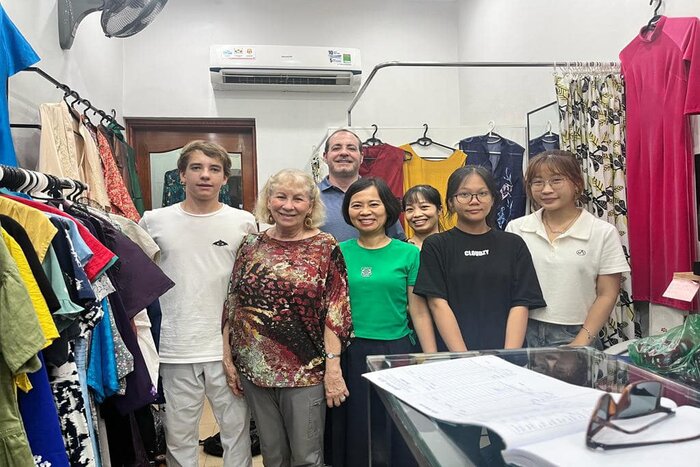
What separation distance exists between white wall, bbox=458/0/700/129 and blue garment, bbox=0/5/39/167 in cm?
237

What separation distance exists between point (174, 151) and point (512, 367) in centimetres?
363

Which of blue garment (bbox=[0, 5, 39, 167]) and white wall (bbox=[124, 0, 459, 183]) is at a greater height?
white wall (bbox=[124, 0, 459, 183])

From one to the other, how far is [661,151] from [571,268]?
21.2 inches

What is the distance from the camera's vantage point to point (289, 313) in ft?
5.17

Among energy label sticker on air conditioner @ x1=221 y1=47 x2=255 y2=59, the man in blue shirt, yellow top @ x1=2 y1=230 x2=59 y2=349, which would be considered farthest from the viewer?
energy label sticker on air conditioner @ x1=221 y1=47 x2=255 y2=59

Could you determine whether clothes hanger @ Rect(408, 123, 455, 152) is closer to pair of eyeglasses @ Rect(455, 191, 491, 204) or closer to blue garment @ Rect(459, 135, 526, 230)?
blue garment @ Rect(459, 135, 526, 230)

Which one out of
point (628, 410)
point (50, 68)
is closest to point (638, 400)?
point (628, 410)

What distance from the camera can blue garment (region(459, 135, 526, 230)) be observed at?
283cm

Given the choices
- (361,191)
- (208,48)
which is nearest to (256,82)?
(208,48)

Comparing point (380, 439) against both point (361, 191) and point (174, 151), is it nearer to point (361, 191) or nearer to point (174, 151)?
point (361, 191)

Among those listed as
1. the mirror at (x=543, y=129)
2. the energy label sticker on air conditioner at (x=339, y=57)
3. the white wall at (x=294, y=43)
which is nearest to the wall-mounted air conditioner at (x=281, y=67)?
the energy label sticker on air conditioner at (x=339, y=57)

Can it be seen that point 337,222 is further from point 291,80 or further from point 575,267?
point 291,80

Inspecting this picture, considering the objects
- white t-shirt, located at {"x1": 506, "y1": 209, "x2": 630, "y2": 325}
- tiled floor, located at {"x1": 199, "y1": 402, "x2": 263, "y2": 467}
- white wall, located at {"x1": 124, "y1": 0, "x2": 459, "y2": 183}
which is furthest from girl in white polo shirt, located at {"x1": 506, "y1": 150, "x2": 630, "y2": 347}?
white wall, located at {"x1": 124, "y1": 0, "x2": 459, "y2": 183}

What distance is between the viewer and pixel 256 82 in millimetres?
3711
